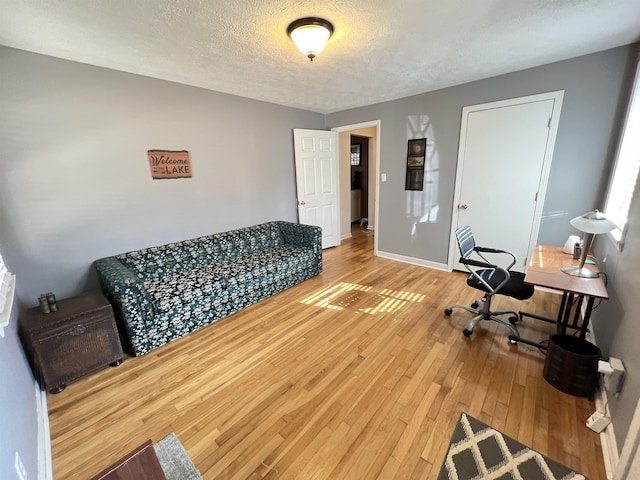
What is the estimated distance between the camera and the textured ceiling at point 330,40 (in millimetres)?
1585

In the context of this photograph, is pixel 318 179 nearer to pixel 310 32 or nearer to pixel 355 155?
pixel 355 155

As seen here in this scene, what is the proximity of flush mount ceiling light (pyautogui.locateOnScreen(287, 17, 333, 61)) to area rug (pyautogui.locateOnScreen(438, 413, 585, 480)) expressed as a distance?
102 inches

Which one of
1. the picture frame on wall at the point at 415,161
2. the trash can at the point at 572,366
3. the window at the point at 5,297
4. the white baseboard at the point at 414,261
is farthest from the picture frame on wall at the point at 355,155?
the window at the point at 5,297

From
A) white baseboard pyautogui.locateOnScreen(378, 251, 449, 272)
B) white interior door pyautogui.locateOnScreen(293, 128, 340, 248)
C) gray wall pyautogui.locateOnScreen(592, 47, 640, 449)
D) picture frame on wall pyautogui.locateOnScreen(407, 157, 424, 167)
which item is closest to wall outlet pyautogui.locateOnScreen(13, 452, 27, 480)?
gray wall pyautogui.locateOnScreen(592, 47, 640, 449)

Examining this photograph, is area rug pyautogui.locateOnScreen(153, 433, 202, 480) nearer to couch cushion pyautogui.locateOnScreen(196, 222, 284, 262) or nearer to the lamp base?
couch cushion pyautogui.locateOnScreen(196, 222, 284, 262)

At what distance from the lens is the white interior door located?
4.12 metres

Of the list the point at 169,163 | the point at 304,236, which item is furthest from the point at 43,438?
the point at 304,236

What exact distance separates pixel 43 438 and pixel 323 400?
5.06 feet

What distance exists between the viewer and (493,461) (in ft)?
4.17

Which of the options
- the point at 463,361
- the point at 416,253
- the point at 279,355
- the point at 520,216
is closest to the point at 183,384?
the point at 279,355

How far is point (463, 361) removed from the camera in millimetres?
A: 1929

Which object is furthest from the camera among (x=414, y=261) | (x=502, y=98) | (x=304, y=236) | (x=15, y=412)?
(x=414, y=261)

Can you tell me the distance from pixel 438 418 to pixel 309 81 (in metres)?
3.22

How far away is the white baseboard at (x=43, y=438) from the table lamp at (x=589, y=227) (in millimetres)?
3068
